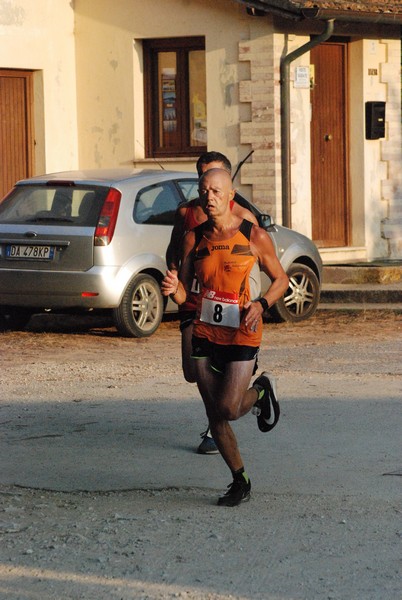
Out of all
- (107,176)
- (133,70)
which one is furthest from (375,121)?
(107,176)

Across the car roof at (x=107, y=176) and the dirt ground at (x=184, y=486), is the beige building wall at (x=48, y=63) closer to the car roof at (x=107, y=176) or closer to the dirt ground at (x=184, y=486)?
the car roof at (x=107, y=176)

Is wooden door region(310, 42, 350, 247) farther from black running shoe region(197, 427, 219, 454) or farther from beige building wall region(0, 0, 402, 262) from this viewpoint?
black running shoe region(197, 427, 219, 454)

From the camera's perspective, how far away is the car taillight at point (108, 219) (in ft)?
45.9

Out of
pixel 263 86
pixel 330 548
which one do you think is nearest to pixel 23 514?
pixel 330 548

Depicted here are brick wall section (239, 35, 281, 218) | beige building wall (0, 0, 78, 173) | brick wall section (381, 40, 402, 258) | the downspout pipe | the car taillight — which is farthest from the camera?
brick wall section (381, 40, 402, 258)

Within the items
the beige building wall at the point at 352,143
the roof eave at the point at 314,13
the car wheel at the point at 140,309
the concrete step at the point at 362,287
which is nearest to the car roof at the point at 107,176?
the car wheel at the point at 140,309

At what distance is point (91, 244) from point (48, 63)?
296 inches

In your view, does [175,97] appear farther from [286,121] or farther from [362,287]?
[362,287]

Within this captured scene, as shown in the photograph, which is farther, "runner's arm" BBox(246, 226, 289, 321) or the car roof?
the car roof

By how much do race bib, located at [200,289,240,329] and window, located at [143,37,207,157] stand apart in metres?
13.5

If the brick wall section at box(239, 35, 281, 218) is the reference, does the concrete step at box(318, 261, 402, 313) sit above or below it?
below

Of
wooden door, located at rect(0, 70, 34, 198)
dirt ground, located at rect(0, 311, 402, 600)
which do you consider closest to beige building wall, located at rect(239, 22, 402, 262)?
wooden door, located at rect(0, 70, 34, 198)

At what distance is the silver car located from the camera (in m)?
14.0

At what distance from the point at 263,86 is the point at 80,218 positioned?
6.34 meters
